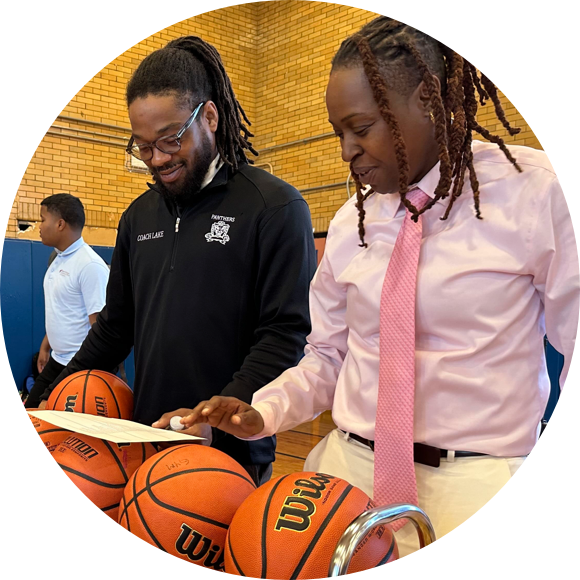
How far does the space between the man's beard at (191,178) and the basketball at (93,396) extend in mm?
565

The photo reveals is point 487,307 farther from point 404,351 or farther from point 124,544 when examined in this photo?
point 124,544

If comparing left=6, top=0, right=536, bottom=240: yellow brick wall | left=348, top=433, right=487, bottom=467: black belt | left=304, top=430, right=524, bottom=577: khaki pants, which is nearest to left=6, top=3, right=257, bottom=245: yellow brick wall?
left=6, top=0, right=536, bottom=240: yellow brick wall

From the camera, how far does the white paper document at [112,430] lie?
1.08m

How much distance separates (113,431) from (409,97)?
841 millimetres

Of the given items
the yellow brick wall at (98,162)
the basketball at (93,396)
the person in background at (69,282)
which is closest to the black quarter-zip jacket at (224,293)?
the basketball at (93,396)

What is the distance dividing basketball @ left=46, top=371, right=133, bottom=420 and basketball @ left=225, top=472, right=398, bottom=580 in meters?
0.86

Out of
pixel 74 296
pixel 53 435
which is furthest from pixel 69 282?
pixel 53 435

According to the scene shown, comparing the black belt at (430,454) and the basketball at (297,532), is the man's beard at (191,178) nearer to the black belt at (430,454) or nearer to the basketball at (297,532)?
the black belt at (430,454)

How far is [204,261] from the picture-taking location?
179 cm

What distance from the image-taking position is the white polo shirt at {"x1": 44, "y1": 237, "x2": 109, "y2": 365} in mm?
4562

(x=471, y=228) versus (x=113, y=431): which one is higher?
(x=471, y=228)

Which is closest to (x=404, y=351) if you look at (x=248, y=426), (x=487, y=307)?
(x=487, y=307)

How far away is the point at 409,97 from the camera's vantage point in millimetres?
1202

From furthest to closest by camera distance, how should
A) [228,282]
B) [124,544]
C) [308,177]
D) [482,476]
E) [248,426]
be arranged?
1. [308,177]
2. [228,282]
3. [248,426]
4. [482,476]
5. [124,544]
